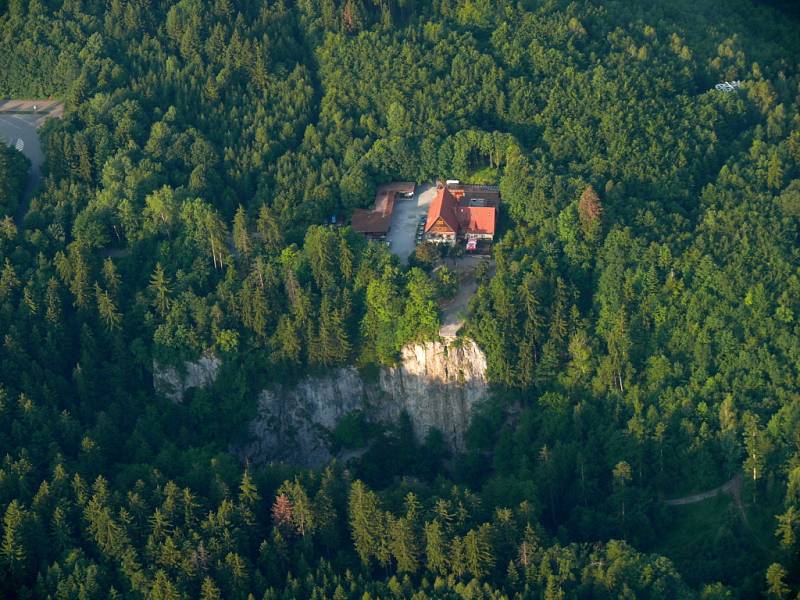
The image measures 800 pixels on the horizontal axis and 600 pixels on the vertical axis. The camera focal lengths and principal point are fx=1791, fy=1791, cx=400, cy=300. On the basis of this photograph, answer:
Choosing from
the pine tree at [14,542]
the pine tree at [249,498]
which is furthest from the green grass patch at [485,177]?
the pine tree at [14,542]

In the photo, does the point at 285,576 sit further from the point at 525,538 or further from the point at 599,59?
the point at 599,59

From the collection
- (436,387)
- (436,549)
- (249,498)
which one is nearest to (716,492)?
(436,549)

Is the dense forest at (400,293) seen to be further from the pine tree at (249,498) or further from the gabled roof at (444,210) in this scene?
the gabled roof at (444,210)

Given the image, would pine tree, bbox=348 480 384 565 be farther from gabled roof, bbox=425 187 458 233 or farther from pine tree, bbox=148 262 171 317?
gabled roof, bbox=425 187 458 233

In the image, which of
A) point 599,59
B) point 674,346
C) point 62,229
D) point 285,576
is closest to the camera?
point 285,576

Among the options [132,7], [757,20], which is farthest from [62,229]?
[757,20]
